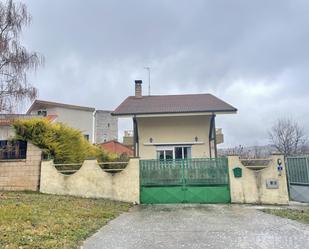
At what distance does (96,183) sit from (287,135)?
1387 inches

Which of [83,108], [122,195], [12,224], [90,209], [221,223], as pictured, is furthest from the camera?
[83,108]

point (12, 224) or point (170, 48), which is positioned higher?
point (170, 48)

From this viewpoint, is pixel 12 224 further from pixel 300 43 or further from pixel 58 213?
pixel 300 43

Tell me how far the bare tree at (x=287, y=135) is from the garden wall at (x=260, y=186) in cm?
2796

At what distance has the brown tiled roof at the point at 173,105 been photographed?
1891 cm

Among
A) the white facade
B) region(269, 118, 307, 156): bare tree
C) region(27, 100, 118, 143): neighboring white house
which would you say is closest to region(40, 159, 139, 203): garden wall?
region(27, 100, 118, 143): neighboring white house

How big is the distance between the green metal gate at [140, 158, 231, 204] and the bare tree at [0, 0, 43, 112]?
6336mm

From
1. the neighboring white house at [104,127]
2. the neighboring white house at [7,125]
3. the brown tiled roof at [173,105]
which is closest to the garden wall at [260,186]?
the brown tiled roof at [173,105]

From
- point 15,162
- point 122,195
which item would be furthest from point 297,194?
point 15,162

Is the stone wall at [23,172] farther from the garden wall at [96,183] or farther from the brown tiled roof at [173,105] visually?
the brown tiled roof at [173,105]

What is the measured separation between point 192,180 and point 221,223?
489cm

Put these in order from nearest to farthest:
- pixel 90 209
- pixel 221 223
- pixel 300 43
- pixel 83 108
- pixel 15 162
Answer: pixel 221 223 → pixel 90 209 → pixel 15 162 → pixel 300 43 → pixel 83 108

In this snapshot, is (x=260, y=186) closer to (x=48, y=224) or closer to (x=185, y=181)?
(x=185, y=181)

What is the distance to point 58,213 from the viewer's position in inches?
328
